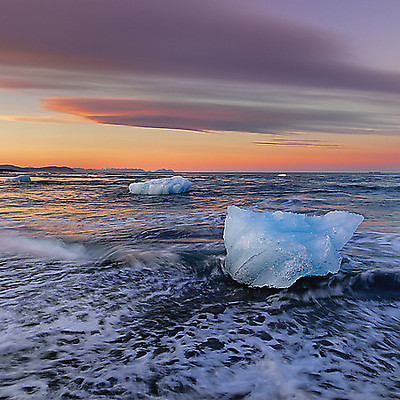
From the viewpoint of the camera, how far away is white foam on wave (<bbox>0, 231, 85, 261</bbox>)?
4621 mm

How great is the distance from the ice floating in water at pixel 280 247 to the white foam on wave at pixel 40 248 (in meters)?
2.42

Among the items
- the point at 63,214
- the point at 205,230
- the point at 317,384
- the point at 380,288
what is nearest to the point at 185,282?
the point at 317,384

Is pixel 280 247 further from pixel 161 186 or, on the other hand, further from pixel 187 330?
pixel 161 186

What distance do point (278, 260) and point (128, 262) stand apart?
6.85 ft

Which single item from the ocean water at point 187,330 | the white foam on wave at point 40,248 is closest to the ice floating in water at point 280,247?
the ocean water at point 187,330

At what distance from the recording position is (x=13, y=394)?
5.56 ft

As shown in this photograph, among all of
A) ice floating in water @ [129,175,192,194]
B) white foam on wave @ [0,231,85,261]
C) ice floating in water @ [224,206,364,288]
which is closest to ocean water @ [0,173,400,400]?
white foam on wave @ [0,231,85,261]

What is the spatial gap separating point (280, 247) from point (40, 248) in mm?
3889

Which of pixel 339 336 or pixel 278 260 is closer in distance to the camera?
pixel 339 336

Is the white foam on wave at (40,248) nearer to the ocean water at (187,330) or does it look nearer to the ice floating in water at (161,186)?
the ocean water at (187,330)

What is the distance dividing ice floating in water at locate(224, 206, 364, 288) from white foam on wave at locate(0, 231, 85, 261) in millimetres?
2419

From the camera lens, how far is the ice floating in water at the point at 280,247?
3375 mm

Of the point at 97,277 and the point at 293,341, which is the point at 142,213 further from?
the point at 293,341

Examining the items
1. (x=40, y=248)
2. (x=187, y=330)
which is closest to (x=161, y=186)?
(x=40, y=248)
